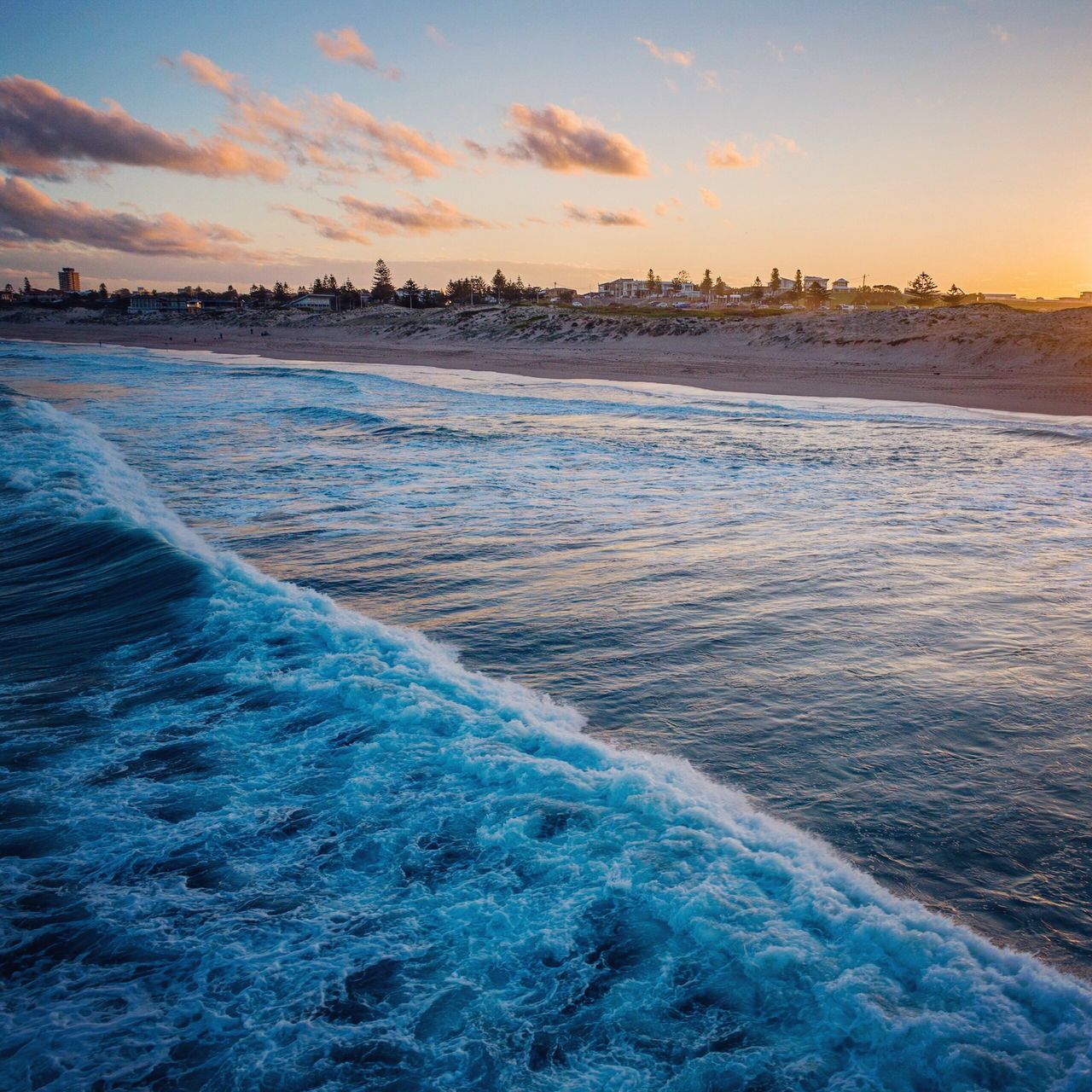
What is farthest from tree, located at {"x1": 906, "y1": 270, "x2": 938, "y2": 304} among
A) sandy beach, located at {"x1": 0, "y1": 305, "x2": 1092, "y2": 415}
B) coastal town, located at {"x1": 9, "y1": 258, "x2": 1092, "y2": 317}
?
sandy beach, located at {"x1": 0, "y1": 305, "x2": 1092, "y2": 415}

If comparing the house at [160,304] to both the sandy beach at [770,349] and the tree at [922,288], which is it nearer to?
the sandy beach at [770,349]

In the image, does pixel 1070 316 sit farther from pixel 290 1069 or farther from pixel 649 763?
pixel 290 1069

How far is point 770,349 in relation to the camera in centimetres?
4666

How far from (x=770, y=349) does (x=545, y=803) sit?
46.7 metres

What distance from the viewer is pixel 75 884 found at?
12.0 ft

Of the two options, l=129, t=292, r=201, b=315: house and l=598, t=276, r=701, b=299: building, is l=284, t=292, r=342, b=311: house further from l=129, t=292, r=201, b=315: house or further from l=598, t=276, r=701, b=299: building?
l=598, t=276, r=701, b=299: building

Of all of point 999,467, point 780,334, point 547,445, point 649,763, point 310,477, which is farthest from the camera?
point 780,334

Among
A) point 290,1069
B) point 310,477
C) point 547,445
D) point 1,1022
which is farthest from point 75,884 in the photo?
point 547,445

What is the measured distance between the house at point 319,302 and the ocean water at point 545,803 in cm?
11553

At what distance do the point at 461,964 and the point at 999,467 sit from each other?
14798 mm

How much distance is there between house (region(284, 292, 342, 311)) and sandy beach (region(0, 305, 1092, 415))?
130ft

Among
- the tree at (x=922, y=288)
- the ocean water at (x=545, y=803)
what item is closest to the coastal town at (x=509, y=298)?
the tree at (x=922, y=288)

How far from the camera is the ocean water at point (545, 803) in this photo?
2.88 metres

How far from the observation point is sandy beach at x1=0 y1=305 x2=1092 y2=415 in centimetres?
3025
